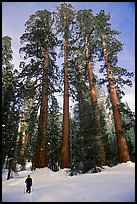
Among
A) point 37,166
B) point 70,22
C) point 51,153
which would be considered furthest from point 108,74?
point 51,153

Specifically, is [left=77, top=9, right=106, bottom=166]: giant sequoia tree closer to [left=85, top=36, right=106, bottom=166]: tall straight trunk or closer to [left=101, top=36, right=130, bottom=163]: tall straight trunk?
[left=85, top=36, right=106, bottom=166]: tall straight trunk

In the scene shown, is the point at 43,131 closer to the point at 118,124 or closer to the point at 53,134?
the point at 53,134

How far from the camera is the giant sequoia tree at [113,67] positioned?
53.1ft

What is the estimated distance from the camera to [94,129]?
16.5m

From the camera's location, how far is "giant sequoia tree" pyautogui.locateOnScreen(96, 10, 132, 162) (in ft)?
53.1

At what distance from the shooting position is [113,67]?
1909cm

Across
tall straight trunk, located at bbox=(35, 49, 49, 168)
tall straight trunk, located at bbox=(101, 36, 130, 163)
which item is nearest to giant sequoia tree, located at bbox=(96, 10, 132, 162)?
tall straight trunk, located at bbox=(101, 36, 130, 163)

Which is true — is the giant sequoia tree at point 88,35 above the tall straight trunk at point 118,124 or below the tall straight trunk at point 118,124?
above

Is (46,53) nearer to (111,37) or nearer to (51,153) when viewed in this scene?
(111,37)

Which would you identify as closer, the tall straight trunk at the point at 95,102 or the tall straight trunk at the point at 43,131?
the tall straight trunk at the point at 43,131

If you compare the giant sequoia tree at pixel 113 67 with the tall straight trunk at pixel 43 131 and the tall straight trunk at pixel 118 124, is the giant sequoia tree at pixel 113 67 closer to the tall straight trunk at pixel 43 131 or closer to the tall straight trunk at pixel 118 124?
the tall straight trunk at pixel 118 124

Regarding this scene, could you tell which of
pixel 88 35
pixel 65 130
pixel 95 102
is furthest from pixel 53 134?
pixel 88 35

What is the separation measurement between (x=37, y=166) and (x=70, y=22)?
15.6m

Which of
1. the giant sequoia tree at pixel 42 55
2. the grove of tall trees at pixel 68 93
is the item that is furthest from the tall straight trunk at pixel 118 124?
the giant sequoia tree at pixel 42 55
